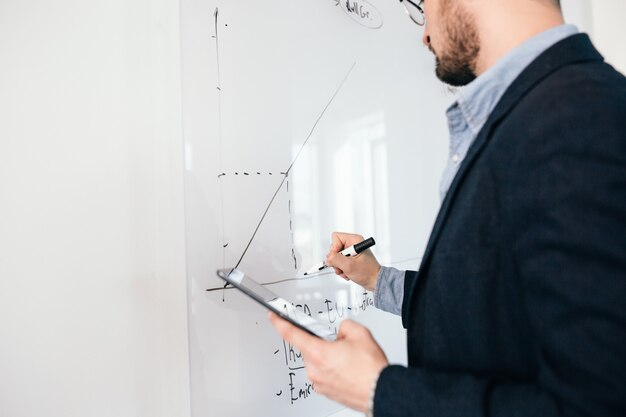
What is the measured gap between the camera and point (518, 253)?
0.33 m

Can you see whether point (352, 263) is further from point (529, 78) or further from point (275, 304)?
point (529, 78)

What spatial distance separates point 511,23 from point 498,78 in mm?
69

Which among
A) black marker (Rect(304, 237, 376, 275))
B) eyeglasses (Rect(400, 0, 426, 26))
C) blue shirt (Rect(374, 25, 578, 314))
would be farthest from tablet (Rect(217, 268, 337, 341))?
eyeglasses (Rect(400, 0, 426, 26))

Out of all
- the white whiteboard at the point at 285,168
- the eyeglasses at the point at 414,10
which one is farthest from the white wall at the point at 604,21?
the white whiteboard at the point at 285,168

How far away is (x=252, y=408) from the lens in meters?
0.60

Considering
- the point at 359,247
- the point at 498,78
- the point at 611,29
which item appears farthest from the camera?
the point at 611,29

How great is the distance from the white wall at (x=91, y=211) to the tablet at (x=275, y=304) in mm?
90

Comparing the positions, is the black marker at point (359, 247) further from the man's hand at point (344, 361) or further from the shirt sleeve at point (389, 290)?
the man's hand at point (344, 361)

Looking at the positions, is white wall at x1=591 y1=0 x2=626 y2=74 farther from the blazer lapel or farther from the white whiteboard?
the blazer lapel

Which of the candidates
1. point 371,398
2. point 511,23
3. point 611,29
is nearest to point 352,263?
point 371,398

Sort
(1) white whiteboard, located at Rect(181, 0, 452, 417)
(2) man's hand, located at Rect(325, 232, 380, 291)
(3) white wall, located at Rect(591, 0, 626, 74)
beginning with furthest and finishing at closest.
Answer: (3) white wall, located at Rect(591, 0, 626, 74), (2) man's hand, located at Rect(325, 232, 380, 291), (1) white whiteboard, located at Rect(181, 0, 452, 417)

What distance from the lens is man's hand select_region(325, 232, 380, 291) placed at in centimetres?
68

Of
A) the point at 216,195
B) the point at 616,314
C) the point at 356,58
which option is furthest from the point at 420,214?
the point at 616,314

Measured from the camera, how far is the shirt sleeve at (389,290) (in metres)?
0.68
